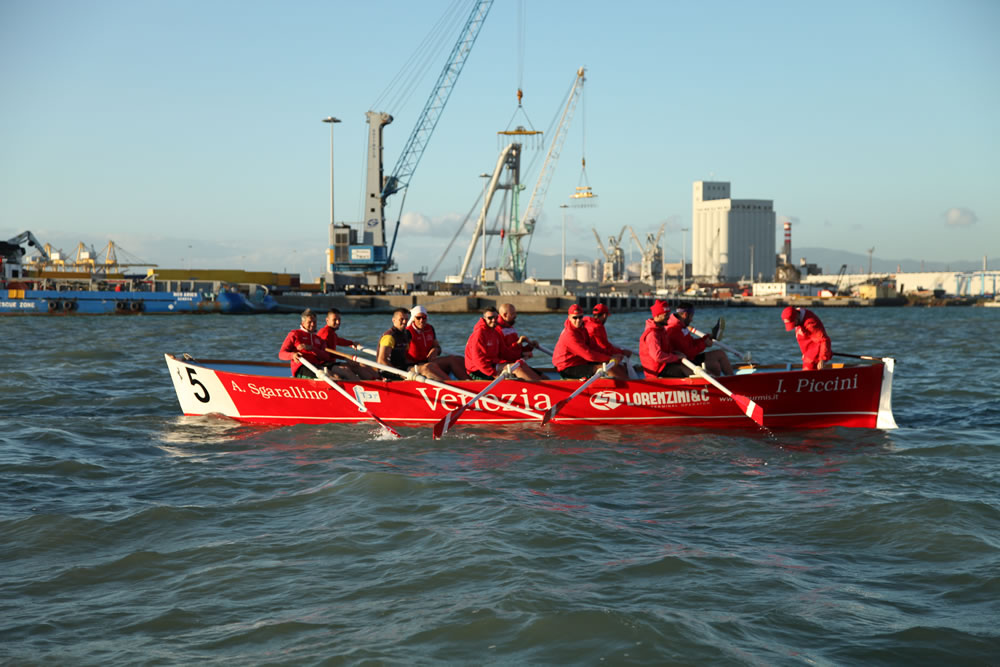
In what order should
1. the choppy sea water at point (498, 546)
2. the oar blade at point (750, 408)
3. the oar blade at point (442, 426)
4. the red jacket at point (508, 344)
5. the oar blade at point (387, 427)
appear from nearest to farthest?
the choppy sea water at point (498, 546)
the oar blade at point (442, 426)
the oar blade at point (750, 408)
the oar blade at point (387, 427)
the red jacket at point (508, 344)

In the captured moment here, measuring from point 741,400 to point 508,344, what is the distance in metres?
4.12

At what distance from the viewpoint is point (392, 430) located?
544 inches

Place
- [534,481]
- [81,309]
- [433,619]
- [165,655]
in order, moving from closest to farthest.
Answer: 1. [165,655]
2. [433,619]
3. [534,481]
4. [81,309]

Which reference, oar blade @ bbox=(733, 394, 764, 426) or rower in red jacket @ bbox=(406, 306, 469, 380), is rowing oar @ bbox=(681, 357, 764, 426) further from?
rower in red jacket @ bbox=(406, 306, 469, 380)

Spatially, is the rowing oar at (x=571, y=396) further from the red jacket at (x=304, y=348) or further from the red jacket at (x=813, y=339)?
the red jacket at (x=304, y=348)

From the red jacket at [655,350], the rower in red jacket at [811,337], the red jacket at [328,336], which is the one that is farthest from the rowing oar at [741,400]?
the red jacket at [328,336]

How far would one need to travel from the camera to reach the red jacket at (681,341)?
46.8 feet

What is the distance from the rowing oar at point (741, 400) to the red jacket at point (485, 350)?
10.7 feet

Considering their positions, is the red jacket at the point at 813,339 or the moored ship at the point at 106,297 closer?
the red jacket at the point at 813,339

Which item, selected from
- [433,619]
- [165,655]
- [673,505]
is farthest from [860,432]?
[165,655]

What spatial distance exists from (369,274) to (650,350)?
7858cm

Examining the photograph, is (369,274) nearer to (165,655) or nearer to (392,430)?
(392,430)

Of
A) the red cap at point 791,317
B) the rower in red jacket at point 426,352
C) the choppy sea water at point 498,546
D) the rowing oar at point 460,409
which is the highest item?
the red cap at point 791,317

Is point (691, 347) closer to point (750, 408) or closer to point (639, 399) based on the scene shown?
point (639, 399)
